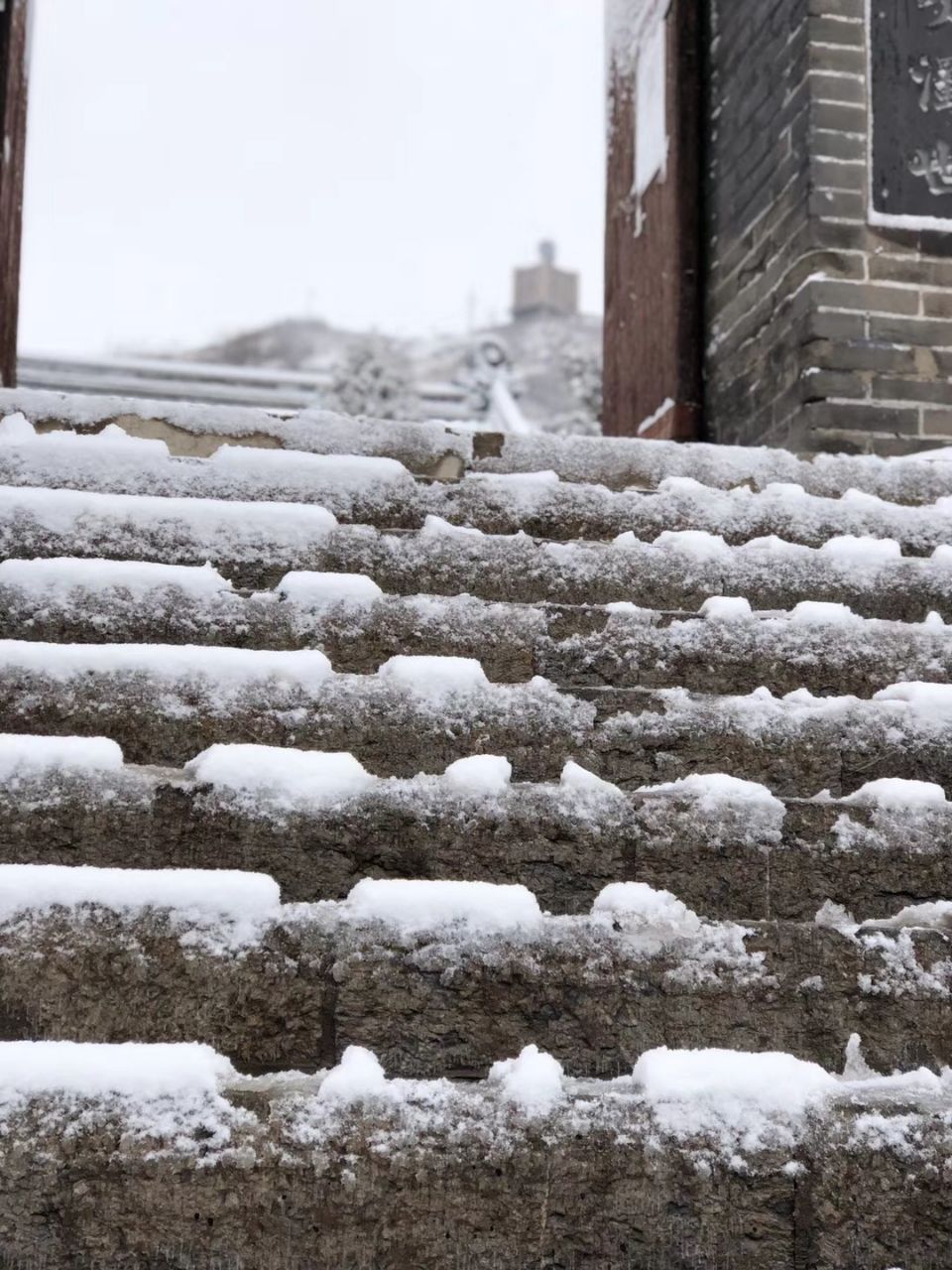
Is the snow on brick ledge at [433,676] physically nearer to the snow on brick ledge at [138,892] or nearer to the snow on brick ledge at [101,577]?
the snow on brick ledge at [101,577]

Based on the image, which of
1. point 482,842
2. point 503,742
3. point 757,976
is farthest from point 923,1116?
point 503,742

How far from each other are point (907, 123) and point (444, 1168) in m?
3.89

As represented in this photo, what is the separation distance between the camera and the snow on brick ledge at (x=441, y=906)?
1.39 meters

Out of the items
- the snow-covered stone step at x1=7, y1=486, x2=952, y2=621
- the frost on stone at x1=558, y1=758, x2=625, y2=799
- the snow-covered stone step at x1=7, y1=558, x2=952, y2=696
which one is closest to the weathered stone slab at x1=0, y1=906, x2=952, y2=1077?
the frost on stone at x1=558, y1=758, x2=625, y2=799

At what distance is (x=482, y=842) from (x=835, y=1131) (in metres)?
0.54

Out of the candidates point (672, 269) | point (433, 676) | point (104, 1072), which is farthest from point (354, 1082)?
point (672, 269)

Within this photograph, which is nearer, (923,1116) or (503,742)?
(923,1116)

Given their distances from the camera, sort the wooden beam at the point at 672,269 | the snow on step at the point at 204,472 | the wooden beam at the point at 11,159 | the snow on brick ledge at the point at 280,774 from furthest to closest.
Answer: the wooden beam at the point at 672,269, the wooden beam at the point at 11,159, the snow on step at the point at 204,472, the snow on brick ledge at the point at 280,774

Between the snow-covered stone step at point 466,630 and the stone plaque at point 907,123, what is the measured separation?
248cm

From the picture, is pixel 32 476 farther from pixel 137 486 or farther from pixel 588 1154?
pixel 588 1154

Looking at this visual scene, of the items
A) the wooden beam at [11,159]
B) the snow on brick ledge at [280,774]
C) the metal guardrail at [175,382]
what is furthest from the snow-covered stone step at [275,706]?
the metal guardrail at [175,382]

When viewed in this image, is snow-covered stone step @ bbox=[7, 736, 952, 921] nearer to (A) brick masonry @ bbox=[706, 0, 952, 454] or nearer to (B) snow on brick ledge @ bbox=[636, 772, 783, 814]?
(B) snow on brick ledge @ bbox=[636, 772, 783, 814]

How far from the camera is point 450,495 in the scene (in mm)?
2422

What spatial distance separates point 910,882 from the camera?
159 centimetres
